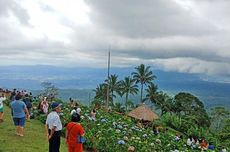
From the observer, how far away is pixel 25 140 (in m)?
12.7

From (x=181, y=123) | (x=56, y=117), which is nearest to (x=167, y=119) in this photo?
(x=181, y=123)

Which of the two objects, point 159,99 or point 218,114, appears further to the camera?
point 159,99

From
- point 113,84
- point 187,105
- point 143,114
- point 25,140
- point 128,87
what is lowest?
point 187,105

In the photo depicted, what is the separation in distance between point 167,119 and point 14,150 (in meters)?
20.9

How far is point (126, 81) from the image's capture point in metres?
68.8

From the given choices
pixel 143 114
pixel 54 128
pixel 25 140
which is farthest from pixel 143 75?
pixel 54 128

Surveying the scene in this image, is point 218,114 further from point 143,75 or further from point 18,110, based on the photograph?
point 18,110

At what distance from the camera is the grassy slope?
1126cm

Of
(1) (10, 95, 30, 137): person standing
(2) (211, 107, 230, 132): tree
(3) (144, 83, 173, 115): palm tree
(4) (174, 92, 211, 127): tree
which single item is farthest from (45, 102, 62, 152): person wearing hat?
(2) (211, 107, 230, 132): tree

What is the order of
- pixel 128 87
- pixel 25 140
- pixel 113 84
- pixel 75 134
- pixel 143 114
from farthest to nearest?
pixel 128 87 → pixel 113 84 → pixel 143 114 → pixel 25 140 → pixel 75 134

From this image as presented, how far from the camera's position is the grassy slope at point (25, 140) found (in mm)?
11258

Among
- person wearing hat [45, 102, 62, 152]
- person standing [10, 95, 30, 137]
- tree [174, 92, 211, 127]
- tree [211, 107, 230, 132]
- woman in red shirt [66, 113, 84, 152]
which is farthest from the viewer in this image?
tree [174, 92, 211, 127]

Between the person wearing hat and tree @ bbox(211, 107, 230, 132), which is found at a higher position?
the person wearing hat

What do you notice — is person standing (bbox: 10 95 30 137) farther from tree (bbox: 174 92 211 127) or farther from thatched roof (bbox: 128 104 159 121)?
tree (bbox: 174 92 211 127)
